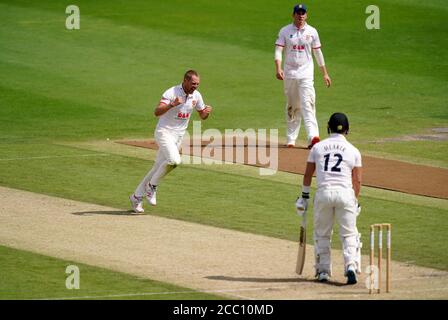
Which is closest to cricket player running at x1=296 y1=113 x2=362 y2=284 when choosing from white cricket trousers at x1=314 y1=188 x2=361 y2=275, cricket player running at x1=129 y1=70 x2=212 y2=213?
white cricket trousers at x1=314 y1=188 x2=361 y2=275

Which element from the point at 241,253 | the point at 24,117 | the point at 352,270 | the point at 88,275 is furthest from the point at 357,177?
the point at 24,117

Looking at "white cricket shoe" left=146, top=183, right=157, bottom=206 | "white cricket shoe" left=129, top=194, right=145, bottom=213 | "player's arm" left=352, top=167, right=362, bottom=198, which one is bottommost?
"white cricket shoe" left=129, top=194, right=145, bottom=213

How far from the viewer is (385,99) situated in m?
28.7

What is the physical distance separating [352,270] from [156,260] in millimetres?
2673

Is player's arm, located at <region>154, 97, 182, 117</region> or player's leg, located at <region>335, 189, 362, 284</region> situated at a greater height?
player's arm, located at <region>154, 97, 182, 117</region>

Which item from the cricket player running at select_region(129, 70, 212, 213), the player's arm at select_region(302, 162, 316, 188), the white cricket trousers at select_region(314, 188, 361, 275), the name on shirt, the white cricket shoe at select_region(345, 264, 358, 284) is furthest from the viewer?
the cricket player running at select_region(129, 70, 212, 213)

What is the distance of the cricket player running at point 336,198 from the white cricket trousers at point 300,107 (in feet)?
27.0

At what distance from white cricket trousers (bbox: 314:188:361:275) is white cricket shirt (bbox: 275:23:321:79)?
8.73 metres

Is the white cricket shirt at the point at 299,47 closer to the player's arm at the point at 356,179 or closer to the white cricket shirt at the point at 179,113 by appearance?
the white cricket shirt at the point at 179,113

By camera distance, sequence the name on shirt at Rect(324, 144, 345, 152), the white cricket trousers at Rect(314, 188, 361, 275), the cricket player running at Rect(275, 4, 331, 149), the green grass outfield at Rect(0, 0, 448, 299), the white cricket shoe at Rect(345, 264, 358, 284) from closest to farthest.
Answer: the white cricket shoe at Rect(345, 264, 358, 284) → the white cricket trousers at Rect(314, 188, 361, 275) → the name on shirt at Rect(324, 144, 345, 152) → the green grass outfield at Rect(0, 0, 448, 299) → the cricket player running at Rect(275, 4, 331, 149)

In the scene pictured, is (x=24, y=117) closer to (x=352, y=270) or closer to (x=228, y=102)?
(x=228, y=102)

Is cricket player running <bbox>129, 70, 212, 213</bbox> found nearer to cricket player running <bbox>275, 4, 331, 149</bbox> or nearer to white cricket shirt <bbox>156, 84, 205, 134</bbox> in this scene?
white cricket shirt <bbox>156, 84, 205, 134</bbox>

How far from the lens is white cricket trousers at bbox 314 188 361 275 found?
554 inches

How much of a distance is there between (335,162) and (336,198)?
45 centimetres
